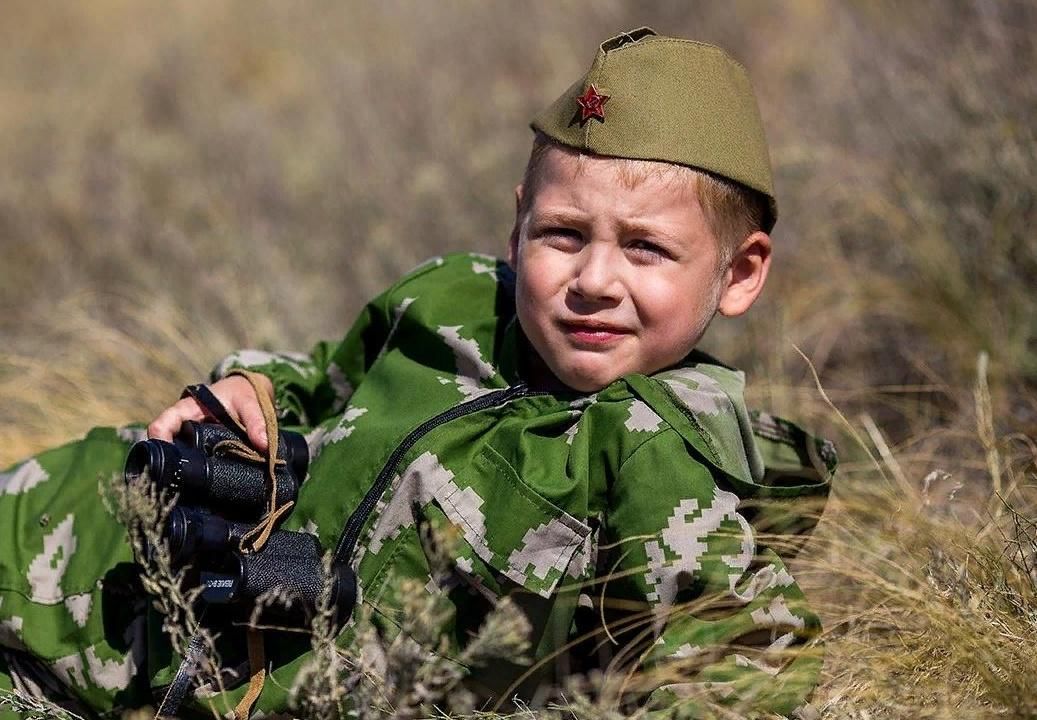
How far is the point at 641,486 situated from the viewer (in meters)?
2.13

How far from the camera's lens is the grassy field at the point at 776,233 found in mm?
2344

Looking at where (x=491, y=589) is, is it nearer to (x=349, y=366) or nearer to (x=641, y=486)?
(x=641, y=486)

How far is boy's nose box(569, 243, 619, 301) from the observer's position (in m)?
2.24

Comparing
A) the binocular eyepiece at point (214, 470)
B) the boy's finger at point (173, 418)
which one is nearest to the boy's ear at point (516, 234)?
the binocular eyepiece at point (214, 470)

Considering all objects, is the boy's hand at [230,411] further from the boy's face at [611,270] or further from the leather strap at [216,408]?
the boy's face at [611,270]

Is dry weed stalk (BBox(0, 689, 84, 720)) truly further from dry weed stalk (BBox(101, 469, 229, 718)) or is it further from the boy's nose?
the boy's nose

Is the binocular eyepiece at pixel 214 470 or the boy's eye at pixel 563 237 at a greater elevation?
the boy's eye at pixel 563 237

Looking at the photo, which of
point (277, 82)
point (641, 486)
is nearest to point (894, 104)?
point (641, 486)

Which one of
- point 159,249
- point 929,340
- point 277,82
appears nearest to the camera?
point 929,340

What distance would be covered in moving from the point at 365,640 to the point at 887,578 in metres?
1.07

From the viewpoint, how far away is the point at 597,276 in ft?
7.35

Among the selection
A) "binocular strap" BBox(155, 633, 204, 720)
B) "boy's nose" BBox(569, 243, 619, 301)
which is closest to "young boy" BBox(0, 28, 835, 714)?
"boy's nose" BBox(569, 243, 619, 301)

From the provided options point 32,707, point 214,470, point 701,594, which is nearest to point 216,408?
point 214,470

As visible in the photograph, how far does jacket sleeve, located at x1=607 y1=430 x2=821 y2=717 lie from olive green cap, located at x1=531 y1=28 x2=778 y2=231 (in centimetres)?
51
